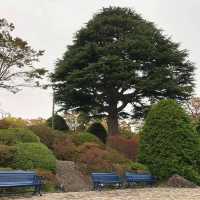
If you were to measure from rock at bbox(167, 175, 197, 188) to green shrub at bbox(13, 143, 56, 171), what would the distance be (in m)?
5.04

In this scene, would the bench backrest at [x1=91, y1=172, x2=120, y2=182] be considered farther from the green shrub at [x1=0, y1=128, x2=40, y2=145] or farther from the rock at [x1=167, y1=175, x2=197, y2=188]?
the green shrub at [x1=0, y1=128, x2=40, y2=145]

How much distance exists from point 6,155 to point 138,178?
5.47 m

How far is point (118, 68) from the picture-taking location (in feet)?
110

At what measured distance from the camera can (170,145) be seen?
21.3 metres

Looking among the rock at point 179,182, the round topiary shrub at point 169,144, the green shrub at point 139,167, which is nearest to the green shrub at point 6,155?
the green shrub at point 139,167

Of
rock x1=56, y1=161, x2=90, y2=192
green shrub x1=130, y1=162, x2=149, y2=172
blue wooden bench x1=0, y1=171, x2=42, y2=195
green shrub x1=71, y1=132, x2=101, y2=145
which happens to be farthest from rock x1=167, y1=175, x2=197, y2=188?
green shrub x1=71, y1=132, x2=101, y2=145

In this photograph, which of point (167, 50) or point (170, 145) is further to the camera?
point (167, 50)

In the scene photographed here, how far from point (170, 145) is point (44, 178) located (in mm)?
6489

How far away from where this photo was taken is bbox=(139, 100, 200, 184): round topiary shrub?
68.6 feet

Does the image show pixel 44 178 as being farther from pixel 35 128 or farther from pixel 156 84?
pixel 156 84

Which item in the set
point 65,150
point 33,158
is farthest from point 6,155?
point 65,150

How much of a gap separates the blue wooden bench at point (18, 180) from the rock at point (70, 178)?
2.84 meters

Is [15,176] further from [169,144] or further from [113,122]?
[113,122]

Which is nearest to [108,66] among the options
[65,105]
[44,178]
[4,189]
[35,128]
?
[65,105]
